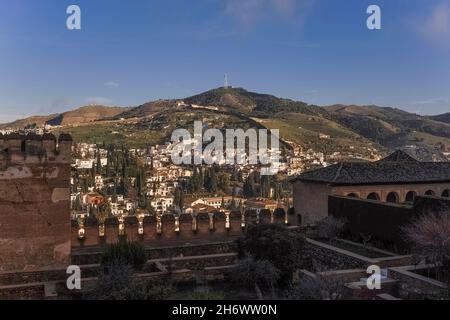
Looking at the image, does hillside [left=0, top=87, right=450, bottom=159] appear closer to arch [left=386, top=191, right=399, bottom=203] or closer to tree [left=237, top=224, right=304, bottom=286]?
arch [left=386, top=191, right=399, bottom=203]

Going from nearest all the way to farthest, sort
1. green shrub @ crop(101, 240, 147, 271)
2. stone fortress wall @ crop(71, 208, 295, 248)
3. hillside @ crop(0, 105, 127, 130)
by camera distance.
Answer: green shrub @ crop(101, 240, 147, 271), stone fortress wall @ crop(71, 208, 295, 248), hillside @ crop(0, 105, 127, 130)

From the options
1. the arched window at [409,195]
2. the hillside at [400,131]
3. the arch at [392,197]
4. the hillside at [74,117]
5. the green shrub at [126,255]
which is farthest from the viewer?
the hillside at [74,117]

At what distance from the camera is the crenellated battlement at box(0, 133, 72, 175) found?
1002cm

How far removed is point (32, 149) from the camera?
10.2 m

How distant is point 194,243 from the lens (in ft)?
43.2

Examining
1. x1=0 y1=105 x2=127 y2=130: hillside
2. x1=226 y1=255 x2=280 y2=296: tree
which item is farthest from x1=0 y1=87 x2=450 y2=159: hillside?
x1=226 y1=255 x2=280 y2=296: tree

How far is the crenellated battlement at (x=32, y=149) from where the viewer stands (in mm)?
10016

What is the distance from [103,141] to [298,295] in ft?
310

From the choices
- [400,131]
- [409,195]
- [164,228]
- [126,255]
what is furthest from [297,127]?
[126,255]

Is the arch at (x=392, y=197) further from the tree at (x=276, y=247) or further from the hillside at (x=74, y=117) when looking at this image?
the hillside at (x=74, y=117)

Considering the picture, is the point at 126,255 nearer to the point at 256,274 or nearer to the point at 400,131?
the point at 256,274

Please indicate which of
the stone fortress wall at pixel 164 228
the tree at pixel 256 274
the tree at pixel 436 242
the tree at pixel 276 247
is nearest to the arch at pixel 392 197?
the stone fortress wall at pixel 164 228

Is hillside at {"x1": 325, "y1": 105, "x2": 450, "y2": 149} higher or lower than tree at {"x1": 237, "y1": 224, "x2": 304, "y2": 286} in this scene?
higher

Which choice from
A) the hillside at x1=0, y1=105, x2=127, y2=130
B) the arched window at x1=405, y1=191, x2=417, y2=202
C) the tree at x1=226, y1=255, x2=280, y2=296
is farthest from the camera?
the hillside at x1=0, y1=105, x2=127, y2=130
